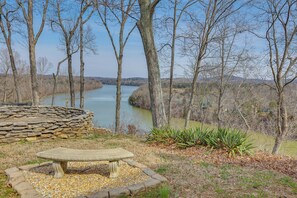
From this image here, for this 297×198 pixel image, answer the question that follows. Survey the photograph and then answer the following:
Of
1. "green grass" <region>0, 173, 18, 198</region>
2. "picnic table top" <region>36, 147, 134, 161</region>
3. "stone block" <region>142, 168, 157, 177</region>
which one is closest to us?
"green grass" <region>0, 173, 18, 198</region>

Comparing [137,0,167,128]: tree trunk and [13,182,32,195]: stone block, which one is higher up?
[137,0,167,128]: tree trunk

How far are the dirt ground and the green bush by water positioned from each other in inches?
7.8

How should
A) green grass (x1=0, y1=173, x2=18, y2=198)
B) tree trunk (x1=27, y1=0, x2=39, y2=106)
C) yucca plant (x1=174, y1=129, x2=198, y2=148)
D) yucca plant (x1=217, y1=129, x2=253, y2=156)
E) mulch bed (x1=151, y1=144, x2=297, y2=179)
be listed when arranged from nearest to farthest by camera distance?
1. green grass (x1=0, y1=173, x2=18, y2=198)
2. mulch bed (x1=151, y1=144, x2=297, y2=179)
3. yucca plant (x1=217, y1=129, x2=253, y2=156)
4. yucca plant (x1=174, y1=129, x2=198, y2=148)
5. tree trunk (x1=27, y1=0, x2=39, y2=106)

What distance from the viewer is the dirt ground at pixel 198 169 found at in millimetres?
2688

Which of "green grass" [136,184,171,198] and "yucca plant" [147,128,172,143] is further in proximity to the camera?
"yucca plant" [147,128,172,143]

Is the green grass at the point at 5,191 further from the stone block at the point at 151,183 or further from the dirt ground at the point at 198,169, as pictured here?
the stone block at the point at 151,183

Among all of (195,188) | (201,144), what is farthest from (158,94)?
(195,188)

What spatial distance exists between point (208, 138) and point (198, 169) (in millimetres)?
1425

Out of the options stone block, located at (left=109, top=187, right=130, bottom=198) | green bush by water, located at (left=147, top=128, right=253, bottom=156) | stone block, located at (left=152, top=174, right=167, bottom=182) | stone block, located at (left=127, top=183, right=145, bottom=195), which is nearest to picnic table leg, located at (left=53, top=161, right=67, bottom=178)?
stone block, located at (left=109, top=187, right=130, bottom=198)

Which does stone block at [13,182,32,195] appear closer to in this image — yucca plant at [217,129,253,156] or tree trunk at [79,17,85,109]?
yucca plant at [217,129,253,156]

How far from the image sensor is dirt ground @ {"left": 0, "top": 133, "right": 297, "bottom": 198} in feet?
8.82

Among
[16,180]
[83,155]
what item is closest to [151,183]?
[83,155]

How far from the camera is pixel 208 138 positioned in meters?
4.80

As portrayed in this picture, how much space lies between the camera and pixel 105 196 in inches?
95.5
